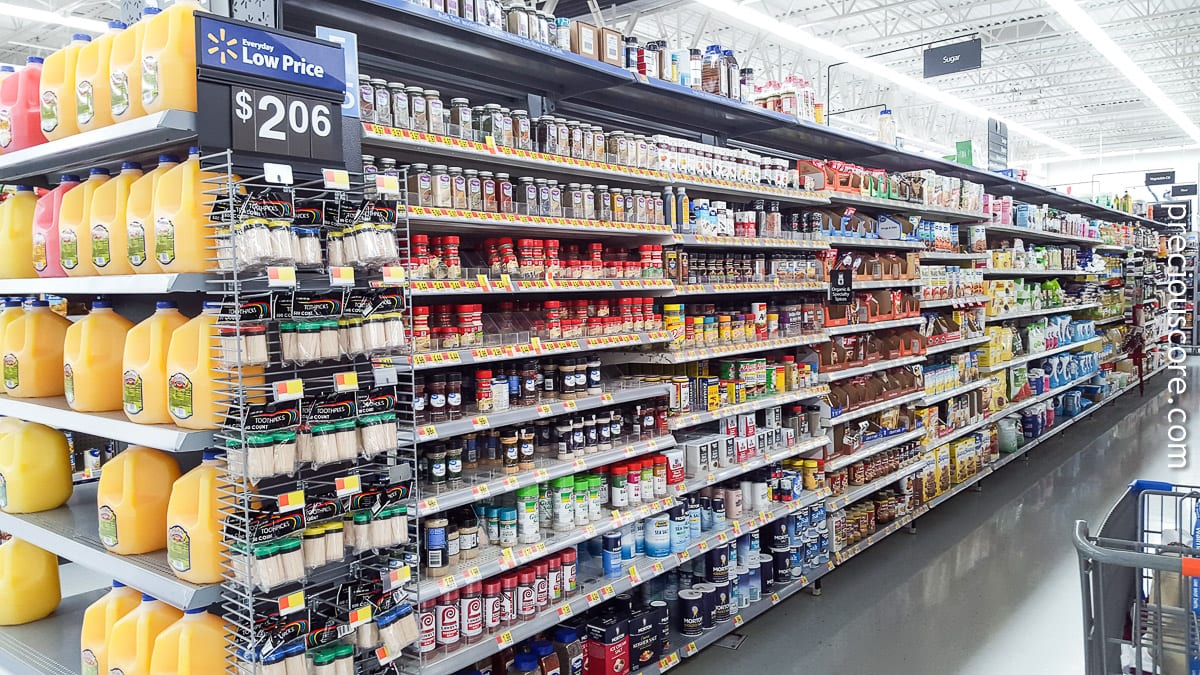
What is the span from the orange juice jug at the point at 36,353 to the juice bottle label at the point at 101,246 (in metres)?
0.50

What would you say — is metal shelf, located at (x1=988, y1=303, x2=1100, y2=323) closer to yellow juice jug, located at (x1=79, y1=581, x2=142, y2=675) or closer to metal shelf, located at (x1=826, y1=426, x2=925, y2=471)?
metal shelf, located at (x1=826, y1=426, x2=925, y2=471)

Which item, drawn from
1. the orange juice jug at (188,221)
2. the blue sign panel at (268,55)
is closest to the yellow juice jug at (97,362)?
the orange juice jug at (188,221)

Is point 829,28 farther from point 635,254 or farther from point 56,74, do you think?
point 56,74

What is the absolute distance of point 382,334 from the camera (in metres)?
2.05

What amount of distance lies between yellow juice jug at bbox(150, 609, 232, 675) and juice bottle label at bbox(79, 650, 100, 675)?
Result: 1.14 feet

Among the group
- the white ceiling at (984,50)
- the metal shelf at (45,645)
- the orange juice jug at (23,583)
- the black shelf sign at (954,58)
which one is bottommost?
the metal shelf at (45,645)

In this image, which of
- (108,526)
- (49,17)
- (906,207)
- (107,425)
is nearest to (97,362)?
(107,425)

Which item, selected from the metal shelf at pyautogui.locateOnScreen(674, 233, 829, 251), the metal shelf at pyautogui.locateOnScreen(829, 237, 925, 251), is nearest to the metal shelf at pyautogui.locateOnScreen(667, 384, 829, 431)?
the metal shelf at pyautogui.locateOnScreen(674, 233, 829, 251)

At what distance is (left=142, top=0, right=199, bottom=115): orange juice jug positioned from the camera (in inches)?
72.3

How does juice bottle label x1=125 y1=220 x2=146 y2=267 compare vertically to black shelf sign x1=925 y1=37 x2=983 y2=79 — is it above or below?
below

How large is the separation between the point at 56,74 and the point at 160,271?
2.54 feet

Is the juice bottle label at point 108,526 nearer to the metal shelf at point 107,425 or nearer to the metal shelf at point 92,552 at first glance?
the metal shelf at point 92,552

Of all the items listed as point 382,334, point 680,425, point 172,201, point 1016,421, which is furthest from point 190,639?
point 1016,421

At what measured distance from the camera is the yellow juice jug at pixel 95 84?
206cm
